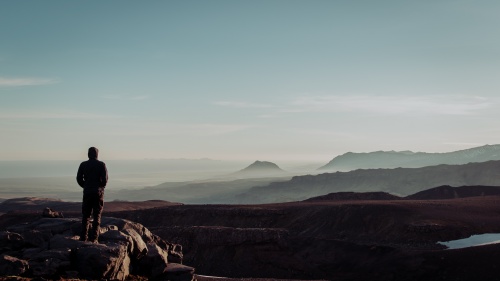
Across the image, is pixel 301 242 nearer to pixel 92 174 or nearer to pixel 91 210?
pixel 91 210

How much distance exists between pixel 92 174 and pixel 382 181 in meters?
161

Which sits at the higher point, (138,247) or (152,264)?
(138,247)

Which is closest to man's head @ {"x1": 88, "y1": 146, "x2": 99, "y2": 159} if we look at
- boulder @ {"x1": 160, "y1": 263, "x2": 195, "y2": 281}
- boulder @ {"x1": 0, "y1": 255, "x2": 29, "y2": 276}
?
boulder @ {"x1": 0, "y1": 255, "x2": 29, "y2": 276}

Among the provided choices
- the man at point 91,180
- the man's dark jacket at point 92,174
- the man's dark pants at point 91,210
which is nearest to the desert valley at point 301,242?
the man's dark pants at point 91,210

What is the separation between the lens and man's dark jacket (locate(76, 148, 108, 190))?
19.6m

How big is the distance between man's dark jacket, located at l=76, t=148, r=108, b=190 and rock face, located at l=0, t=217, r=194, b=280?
206 cm

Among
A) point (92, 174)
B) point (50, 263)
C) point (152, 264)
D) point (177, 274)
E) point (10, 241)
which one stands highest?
point (92, 174)

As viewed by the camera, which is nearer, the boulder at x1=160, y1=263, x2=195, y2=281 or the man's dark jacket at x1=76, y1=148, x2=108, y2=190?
the man's dark jacket at x1=76, y1=148, x2=108, y2=190

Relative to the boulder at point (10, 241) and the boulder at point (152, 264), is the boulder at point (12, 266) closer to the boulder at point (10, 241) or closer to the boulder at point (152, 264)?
the boulder at point (10, 241)

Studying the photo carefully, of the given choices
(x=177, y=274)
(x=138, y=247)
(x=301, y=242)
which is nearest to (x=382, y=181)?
(x=301, y=242)

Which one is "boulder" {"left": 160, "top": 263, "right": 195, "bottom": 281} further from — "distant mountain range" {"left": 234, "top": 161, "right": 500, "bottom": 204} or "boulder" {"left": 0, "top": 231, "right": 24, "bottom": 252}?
"distant mountain range" {"left": 234, "top": 161, "right": 500, "bottom": 204}

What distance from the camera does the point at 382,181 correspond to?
564 feet

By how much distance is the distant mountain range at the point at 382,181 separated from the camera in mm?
154250

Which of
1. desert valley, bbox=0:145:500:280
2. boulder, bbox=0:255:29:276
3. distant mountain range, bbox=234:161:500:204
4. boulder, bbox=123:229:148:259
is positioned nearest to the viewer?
boulder, bbox=0:255:29:276
